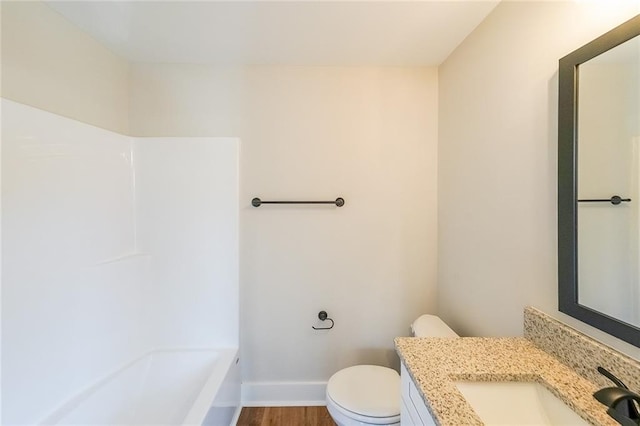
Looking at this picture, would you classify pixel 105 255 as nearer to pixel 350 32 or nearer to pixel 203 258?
pixel 203 258

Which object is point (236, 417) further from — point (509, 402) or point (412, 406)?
point (509, 402)

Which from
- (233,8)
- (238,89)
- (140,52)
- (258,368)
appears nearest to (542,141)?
(233,8)

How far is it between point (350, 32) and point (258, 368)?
221cm

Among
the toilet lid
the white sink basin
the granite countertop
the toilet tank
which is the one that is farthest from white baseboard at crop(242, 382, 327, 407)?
the white sink basin

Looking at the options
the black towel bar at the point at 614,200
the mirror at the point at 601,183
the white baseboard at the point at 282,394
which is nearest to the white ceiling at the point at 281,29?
the mirror at the point at 601,183

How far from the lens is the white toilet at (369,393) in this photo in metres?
1.35

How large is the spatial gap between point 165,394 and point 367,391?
4.18 feet

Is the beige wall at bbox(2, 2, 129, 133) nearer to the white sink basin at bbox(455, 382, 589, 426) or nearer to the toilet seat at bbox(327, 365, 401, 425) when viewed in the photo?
the toilet seat at bbox(327, 365, 401, 425)

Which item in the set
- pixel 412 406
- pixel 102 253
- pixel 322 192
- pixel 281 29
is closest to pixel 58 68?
pixel 102 253

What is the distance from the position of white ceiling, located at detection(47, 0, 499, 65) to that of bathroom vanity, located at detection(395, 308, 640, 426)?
4.79ft

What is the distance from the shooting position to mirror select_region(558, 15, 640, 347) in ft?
2.62

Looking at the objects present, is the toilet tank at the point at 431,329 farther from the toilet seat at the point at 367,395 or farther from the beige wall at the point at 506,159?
the toilet seat at the point at 367,395

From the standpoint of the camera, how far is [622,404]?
68cm

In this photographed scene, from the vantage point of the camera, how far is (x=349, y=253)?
2.00 m
